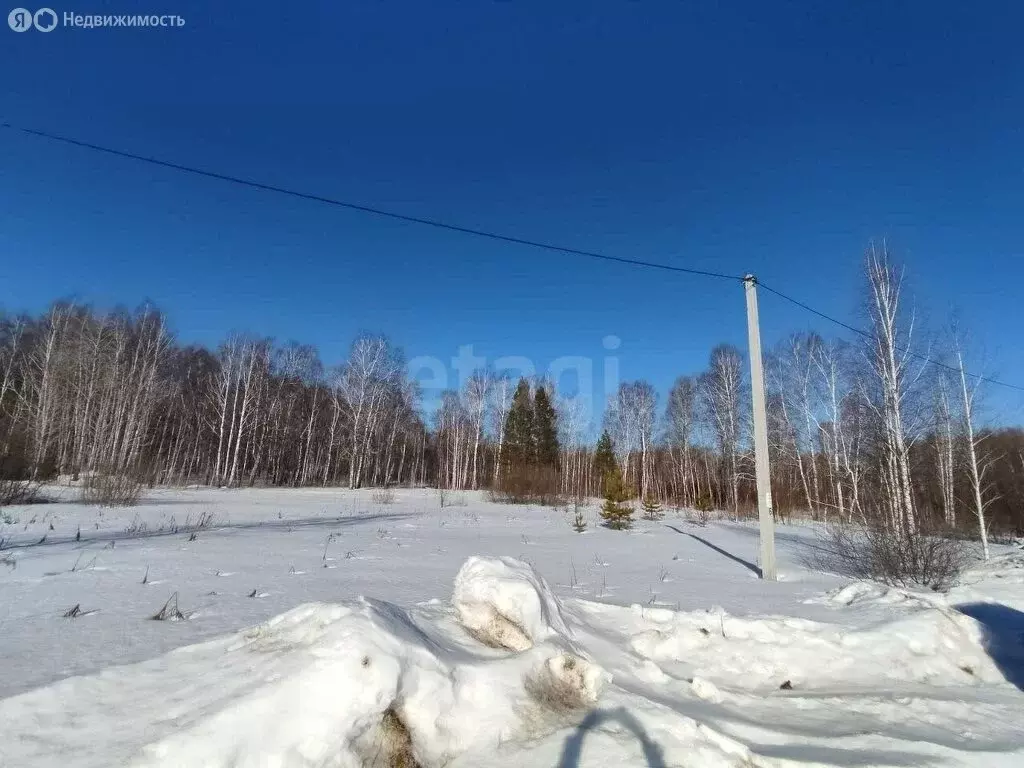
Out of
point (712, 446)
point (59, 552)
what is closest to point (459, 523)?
point (59, 552)

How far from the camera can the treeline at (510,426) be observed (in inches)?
594

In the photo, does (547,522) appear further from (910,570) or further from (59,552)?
(59,552)

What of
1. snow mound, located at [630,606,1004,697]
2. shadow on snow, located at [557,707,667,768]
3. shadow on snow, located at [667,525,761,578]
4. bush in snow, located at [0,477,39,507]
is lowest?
shadow on snow, located at [667,525,761,578]

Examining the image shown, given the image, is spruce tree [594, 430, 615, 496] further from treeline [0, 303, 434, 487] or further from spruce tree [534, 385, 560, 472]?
treeline [0, 303, 434, 487]

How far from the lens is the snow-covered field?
1718mm

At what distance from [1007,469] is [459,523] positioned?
29.1 m

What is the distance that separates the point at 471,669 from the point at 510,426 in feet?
122

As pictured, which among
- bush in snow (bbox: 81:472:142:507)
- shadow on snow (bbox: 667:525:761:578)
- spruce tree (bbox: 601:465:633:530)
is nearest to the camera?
shadow on snow (bbox: 667:525:761:578)

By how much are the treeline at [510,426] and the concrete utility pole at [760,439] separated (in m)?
1.98

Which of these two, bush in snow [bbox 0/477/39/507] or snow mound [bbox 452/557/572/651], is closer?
snow mound [bbox 452/557/572/651]

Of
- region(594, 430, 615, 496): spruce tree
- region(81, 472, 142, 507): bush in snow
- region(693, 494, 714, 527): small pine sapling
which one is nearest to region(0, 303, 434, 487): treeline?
region(81, 472, 142, 507): bush in snow

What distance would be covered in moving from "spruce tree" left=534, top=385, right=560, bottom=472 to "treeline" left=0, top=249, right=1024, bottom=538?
0.53 ft

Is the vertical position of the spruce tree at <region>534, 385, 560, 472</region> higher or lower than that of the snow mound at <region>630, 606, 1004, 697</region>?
higher

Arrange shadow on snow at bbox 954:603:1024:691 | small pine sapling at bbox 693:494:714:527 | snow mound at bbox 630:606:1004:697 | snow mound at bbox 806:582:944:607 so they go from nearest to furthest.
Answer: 1. snow mound at bbox 630:606:1004:697
2. shadow on snow at bbox 954:603:1024:691
3. snow mound at bbox 806:582:944:607
4. small pine sapling at bbox 693:494:714:527
